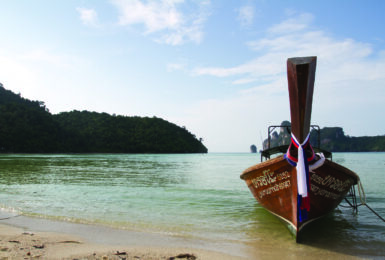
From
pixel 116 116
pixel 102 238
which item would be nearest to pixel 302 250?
pixel 102 238

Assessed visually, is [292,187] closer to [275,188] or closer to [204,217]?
[275,188]

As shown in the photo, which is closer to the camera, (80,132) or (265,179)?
(265,179)

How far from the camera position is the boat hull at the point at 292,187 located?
6.03 metres

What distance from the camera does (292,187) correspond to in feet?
19.7

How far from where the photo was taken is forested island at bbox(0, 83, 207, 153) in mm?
75500

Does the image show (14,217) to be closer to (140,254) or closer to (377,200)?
(140,254)

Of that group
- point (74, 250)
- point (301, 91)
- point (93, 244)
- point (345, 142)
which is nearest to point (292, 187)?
point (301, 91)

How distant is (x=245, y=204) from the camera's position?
11547 millimetres

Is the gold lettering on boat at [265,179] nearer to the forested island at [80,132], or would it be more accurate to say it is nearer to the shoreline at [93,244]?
the shoreline at [93,244]

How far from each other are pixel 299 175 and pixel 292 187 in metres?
0.89

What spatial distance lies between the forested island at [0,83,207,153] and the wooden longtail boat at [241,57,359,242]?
265 feet

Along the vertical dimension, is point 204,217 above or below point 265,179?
below

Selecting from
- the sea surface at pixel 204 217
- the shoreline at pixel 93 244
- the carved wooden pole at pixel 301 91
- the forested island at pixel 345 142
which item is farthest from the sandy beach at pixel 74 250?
the forested island at pixel 345 142

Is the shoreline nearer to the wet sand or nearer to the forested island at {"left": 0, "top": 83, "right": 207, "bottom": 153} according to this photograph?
the wet sand
